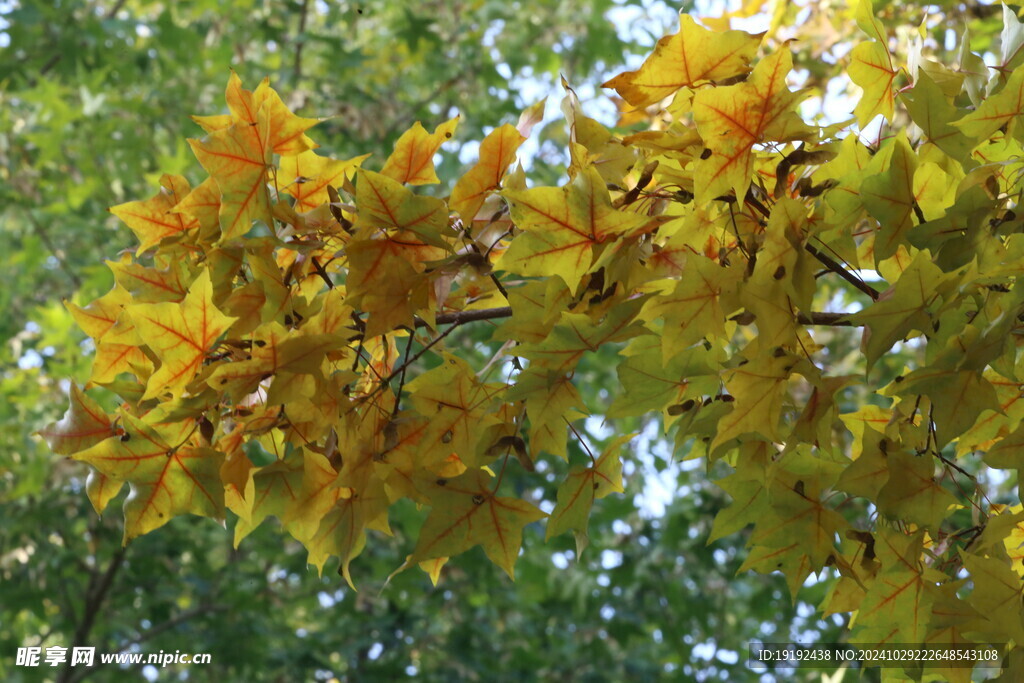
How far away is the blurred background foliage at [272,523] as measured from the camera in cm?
A: 284

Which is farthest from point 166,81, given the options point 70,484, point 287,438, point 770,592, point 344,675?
point 287,438

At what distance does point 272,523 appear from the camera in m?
3.20

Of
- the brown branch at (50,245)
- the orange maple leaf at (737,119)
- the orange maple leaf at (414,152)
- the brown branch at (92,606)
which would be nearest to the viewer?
the orange maple leaf at (737,119)

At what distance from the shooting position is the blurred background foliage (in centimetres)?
284

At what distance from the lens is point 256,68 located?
3463 mm

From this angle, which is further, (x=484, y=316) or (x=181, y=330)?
(x=484, y=316)

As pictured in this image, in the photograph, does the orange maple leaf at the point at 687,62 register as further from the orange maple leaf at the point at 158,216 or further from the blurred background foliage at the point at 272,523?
the blurred background foliage at the point at 272,523

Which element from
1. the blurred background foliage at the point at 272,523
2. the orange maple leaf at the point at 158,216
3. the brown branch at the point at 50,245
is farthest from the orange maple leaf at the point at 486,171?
the brown branch at the point at 50,245

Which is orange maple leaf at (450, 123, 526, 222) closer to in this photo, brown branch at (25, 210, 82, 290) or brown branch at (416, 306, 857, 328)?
brown branch at (416, 306, 857, 328)

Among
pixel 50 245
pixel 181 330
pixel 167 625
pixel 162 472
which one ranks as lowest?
pixel 167 625

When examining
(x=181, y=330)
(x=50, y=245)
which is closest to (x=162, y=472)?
(x=181, y=330)

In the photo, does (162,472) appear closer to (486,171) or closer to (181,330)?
(181,330)

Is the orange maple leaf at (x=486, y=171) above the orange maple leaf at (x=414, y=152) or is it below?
below

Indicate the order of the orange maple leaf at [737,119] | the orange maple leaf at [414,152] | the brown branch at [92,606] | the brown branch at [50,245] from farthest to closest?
the brown branch at [50,245] → the brown branch at [92,606] → the orange maple leaf at [414,152] → the orange maple leaf at [737,119]
